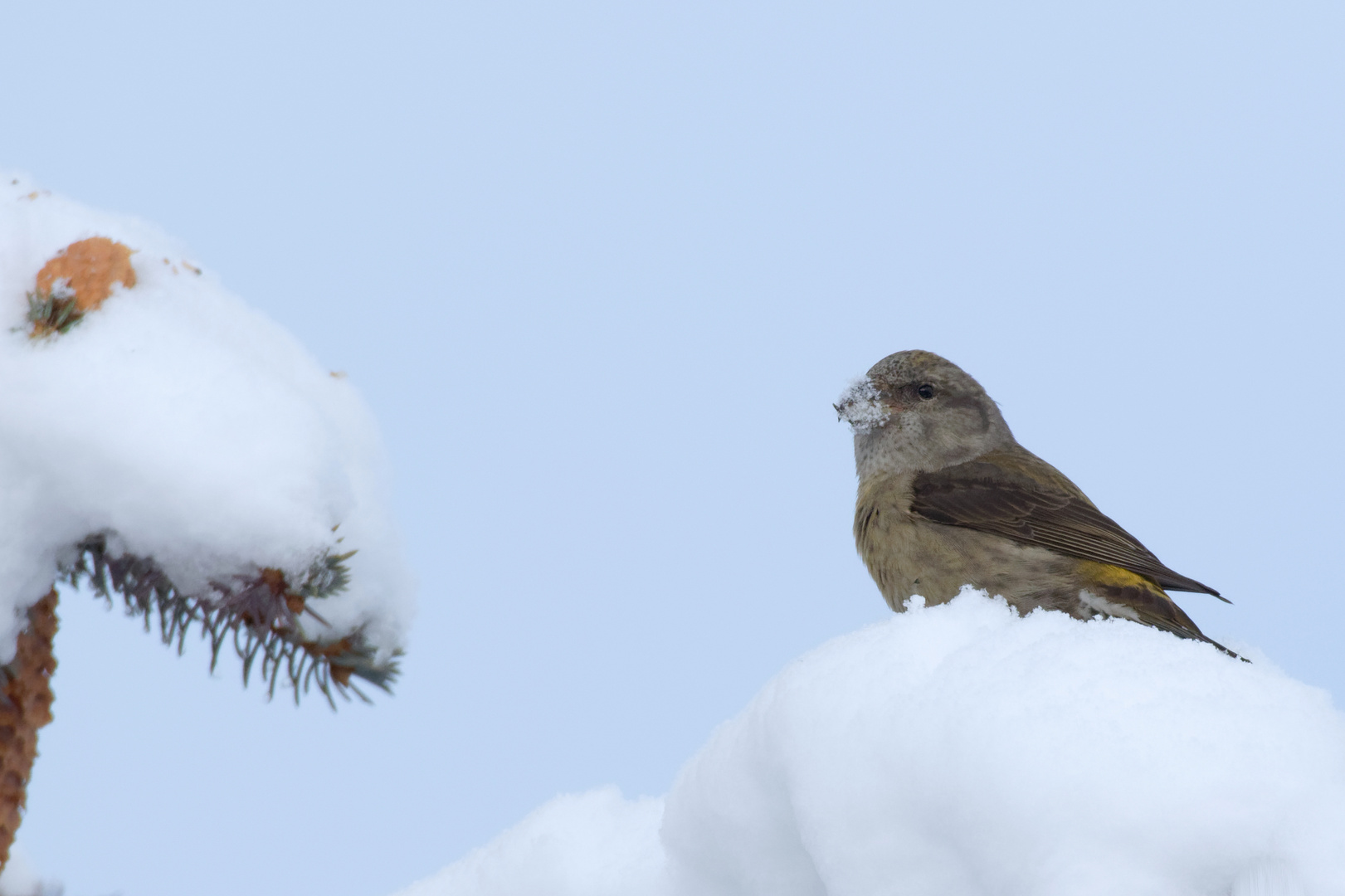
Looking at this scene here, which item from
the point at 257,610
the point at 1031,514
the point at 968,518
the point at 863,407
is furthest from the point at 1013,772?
the point at 863,407

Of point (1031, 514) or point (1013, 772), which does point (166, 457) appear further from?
point (1031, 514)

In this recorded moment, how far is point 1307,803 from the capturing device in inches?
53.0

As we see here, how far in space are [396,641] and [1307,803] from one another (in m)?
1.09

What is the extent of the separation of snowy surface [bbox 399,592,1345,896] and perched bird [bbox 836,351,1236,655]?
199cm

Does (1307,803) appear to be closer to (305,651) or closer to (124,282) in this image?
(305,651)

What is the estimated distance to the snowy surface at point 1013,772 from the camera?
1348mm

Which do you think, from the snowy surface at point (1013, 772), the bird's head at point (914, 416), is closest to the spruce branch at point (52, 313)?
the snowy surface at point (1013, 772)

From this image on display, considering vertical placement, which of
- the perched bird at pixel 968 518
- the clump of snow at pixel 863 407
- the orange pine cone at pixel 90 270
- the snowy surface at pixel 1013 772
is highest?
the clump of snow at pixel 863 407

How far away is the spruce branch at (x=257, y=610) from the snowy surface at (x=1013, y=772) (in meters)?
0.59

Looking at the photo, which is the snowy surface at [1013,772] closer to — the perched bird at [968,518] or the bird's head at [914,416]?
the perched bird at [968,518]

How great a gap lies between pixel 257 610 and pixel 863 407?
133 inches

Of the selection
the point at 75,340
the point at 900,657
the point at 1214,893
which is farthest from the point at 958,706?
the point at 75,340

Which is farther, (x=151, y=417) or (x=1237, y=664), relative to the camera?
(x=1237, y=664)

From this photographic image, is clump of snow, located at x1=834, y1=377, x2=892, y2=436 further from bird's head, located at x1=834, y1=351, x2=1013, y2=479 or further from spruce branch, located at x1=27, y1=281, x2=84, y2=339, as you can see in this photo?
spruce branch, located at x1=27, y1=281, x2=84, y2=339
